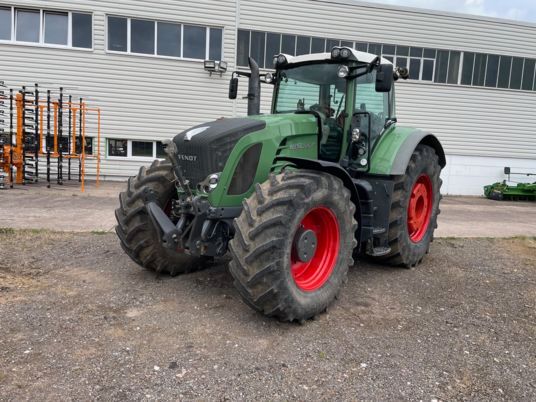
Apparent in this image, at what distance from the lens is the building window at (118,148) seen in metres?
15.1

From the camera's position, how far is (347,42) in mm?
15891

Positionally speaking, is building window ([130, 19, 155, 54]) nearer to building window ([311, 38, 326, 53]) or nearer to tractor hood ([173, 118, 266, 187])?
building window ([311, 38, 326, 53])

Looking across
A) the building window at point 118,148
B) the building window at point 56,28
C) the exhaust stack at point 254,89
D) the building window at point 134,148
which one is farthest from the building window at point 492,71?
the building window at point 56,28

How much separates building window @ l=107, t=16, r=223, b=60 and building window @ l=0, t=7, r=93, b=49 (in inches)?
32.7

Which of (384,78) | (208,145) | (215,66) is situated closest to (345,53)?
(384,78)

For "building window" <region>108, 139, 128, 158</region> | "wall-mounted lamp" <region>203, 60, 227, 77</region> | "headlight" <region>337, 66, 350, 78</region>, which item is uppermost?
"wall-mounted lamp" <region>203, 60, 227, 77</region>

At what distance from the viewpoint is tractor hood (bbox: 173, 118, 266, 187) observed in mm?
3943

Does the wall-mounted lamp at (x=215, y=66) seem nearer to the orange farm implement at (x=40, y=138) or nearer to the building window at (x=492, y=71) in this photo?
the orange farm implement at (x=40, y=138)

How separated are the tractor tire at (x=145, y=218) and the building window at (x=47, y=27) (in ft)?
38.3

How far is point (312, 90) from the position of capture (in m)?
5.18

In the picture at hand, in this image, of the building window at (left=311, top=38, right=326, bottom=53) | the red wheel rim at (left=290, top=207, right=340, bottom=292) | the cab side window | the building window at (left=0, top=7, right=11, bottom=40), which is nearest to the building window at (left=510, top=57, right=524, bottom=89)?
the building window at (left=311, top=38, right=326, bottom=53)

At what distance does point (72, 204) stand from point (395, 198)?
297 inches

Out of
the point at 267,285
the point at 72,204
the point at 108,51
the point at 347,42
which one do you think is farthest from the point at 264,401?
the point at 347,42

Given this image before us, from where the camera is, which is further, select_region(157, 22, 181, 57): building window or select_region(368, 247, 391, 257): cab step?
select_region(157, 22, 181, 57): building window
